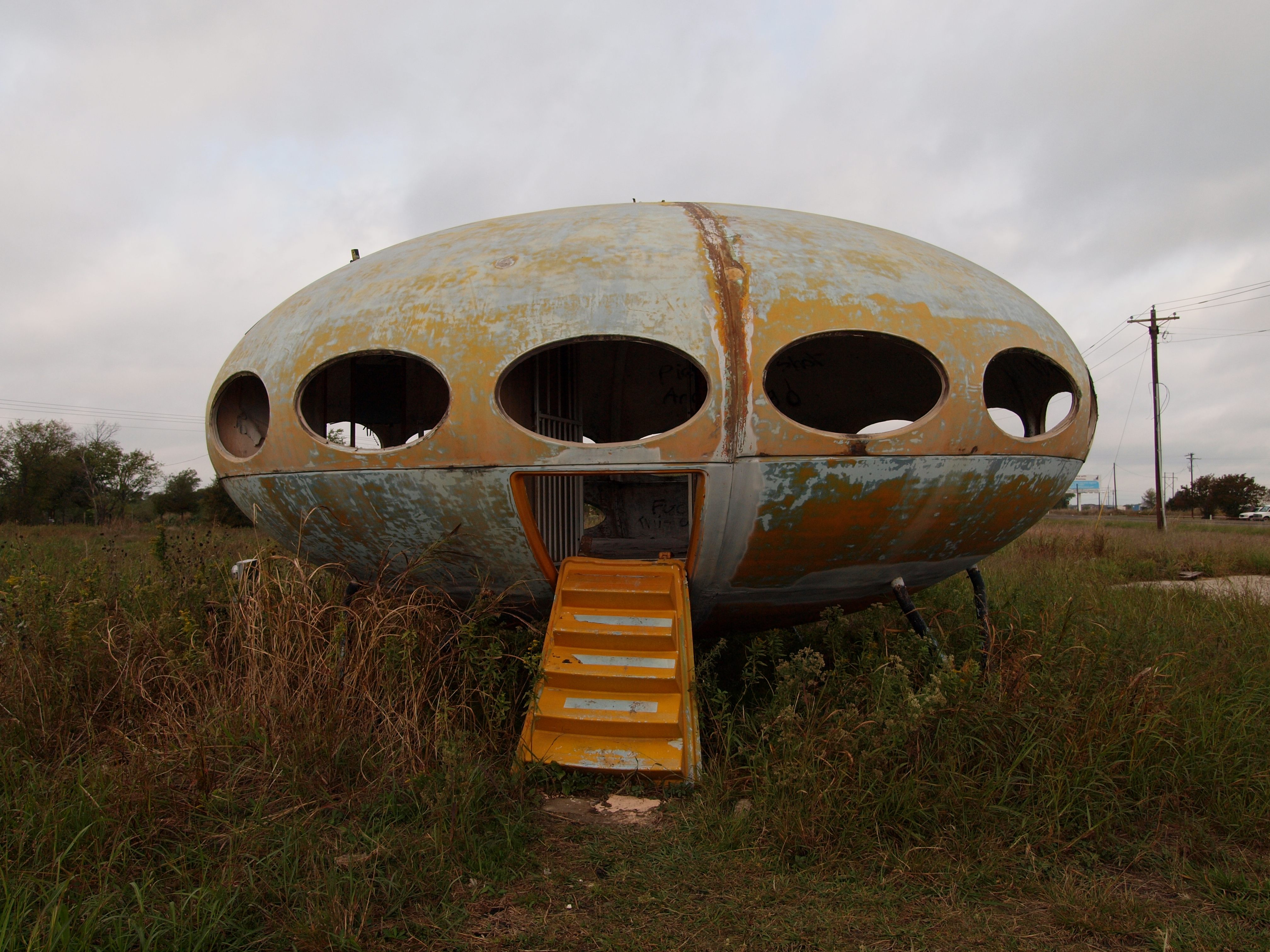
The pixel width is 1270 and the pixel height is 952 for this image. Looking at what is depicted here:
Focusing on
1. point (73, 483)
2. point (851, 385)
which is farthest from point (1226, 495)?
point (73, 483)

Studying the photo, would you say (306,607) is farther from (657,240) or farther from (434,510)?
(657,240)

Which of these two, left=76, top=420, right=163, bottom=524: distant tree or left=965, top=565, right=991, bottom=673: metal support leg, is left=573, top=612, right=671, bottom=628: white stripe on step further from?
left=76, top=420, right=163, bottom=524: distant tree

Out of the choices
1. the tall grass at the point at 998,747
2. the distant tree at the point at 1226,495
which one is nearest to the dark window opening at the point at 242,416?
the tall grass at the point at 998,747

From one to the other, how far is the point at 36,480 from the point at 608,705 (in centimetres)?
4292

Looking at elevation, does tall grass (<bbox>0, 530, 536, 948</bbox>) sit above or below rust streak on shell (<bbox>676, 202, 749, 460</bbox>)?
below

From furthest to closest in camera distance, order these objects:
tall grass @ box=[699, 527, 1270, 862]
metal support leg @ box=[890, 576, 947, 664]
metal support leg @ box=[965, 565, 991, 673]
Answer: metal support leg @ box=[965, 565, 991, 673], metal support leg @ box=[890, 576, 947, 664], tall grass @ box=[699, 527, 1270, 862]

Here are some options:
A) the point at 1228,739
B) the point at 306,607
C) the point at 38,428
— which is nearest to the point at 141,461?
the point at 38,428

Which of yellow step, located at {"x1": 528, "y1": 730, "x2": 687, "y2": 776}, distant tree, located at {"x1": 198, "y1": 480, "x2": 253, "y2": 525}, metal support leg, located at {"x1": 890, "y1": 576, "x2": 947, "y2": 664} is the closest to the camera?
yellow step, located at {"x1": 528, "y1": 730, "x2": 687, "y2": 776}

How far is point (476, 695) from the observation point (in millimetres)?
4438

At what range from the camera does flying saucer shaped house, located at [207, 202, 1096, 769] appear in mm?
3920

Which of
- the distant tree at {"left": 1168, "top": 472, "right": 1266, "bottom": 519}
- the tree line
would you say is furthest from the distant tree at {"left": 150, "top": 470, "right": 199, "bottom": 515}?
the distant tree at {"left": 1168, "top": 472, "right": 1266, "bottom": 519}

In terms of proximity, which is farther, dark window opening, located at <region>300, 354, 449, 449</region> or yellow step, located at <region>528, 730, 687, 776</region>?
dark window opening, located at <region>300, 354, 449, 449</region>

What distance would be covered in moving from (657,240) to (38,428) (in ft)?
163

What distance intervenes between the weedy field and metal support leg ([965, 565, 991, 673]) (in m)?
0.32
